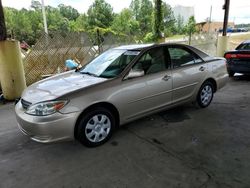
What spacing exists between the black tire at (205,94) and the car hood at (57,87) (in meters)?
2.20

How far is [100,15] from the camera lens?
3553cm

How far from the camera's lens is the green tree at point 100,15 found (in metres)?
35.4

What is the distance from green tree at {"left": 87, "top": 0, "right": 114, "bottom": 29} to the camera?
116 ft

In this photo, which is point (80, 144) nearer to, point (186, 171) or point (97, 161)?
point (97, 161)

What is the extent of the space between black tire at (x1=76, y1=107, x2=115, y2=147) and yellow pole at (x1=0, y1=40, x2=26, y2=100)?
3.44m

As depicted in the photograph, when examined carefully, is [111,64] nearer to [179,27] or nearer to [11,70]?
[11,70]

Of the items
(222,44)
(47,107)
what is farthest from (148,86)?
(222,44)

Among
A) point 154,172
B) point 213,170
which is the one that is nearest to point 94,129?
point 154,172

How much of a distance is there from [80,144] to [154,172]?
1.25m

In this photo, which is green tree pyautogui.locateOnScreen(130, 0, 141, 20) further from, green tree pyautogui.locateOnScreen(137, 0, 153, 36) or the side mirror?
the side mirror

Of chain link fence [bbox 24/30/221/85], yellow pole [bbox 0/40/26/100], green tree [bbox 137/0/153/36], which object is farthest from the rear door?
green tree [bbox 137/0/153/36]

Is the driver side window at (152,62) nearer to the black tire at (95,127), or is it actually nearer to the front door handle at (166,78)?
the front door handle at (166,78)

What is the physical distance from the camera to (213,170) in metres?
2.48

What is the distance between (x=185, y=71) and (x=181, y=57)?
28 cm
